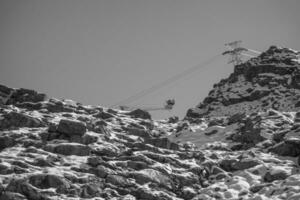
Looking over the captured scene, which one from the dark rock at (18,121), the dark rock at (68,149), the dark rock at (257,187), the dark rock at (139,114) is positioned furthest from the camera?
the dark rock at (139,114)

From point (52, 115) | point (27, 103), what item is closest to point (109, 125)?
point (52, 115)

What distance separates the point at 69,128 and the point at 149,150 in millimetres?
7334

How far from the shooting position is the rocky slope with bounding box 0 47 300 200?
3469 centimetres

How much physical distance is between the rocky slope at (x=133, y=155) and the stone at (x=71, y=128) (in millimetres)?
88

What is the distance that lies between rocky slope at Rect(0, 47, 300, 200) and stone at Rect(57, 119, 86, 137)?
88 millimetres

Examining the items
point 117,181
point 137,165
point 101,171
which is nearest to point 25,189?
point 101,171

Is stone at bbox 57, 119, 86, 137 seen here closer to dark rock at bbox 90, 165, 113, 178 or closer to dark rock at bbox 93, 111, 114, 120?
dark rock at bbox 90, 165, 113, 178

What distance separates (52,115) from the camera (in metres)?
52.1

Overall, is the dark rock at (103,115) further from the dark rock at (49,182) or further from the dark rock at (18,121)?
the dark rock at (49,182)

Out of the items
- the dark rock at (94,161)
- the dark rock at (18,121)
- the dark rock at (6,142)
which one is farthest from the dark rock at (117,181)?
the dark rock at (18,121)

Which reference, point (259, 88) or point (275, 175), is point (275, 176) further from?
point (259, 88)

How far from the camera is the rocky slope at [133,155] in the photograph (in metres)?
34.7

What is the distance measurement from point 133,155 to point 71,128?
6146 mm

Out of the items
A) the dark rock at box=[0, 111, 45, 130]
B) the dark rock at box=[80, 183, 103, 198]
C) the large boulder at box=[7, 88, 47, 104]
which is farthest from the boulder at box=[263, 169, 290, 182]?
the large boulder at box=[7, 88, 47, 104]
